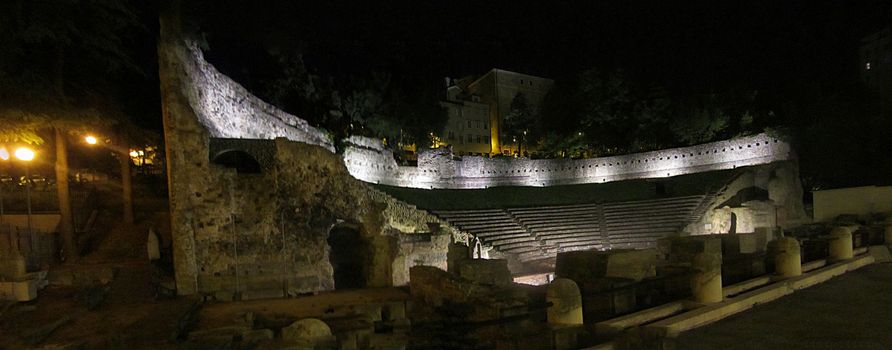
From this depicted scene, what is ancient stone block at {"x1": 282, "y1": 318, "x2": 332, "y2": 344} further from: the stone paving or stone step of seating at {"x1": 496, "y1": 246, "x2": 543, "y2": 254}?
stone step of seating at {"x1": 496, "y1": 246, "x2": 543, "y2": 254}

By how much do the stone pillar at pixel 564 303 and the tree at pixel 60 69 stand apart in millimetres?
12023

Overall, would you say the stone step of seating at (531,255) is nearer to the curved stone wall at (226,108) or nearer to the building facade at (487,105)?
the curved stone wall at (226,108)

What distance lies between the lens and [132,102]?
48.1ft

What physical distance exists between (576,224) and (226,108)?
17495mm

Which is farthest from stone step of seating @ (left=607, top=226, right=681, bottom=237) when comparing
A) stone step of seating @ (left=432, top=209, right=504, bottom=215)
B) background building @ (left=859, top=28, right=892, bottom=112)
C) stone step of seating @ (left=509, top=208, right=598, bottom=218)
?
background building @ (left=859, top=28, right=892, bottom=112)

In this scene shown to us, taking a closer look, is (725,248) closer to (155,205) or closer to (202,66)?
(202,66)

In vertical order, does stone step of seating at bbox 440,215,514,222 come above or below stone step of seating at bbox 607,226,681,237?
above

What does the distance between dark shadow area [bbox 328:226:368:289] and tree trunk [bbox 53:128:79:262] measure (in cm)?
824

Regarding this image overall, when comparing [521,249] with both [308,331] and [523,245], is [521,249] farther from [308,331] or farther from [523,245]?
[308,331]

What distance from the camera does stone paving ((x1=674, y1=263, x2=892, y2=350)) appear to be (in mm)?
4141

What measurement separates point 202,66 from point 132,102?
2.72 meters

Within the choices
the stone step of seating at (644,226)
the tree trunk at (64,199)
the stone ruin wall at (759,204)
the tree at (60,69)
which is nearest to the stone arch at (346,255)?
the tree trunk at (64,199)

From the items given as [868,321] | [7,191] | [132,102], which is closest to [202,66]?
[132,102]

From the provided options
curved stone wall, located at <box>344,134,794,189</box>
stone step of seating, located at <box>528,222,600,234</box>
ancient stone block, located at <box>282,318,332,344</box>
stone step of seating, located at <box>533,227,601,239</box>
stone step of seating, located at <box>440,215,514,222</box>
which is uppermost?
curved stone wall, located at <box>344,134,794,189</box>
